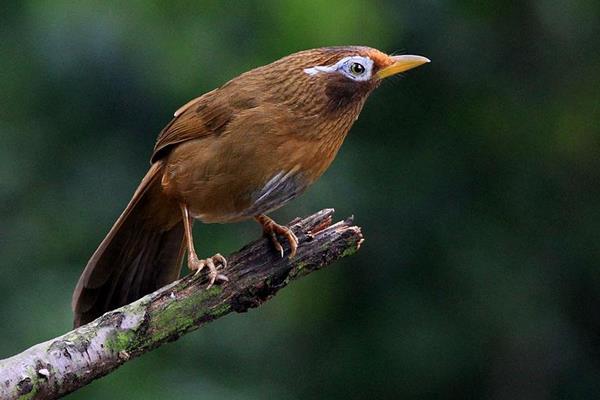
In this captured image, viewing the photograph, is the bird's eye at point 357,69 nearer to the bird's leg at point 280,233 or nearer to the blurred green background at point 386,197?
the bird's leg at point 280,233

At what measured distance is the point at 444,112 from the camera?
8539 millimetres

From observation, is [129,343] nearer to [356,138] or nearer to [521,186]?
[356,138]

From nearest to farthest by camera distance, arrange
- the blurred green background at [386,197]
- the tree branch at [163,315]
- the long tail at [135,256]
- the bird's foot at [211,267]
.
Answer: the tree branch at [163,315]
the bird's foot at [211,267]
the long tail at [135,256]
the blurred green background at [386,197]

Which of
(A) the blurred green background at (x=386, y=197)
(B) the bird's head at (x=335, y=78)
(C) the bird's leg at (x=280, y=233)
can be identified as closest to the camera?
(C) the bird's leg at (x=280, y=233)

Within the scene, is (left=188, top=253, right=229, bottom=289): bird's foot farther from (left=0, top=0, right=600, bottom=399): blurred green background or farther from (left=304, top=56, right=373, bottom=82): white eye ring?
(left=0, top=0, right=600, bottom=399): blurred green background

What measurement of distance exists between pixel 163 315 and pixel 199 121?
43.8 inches

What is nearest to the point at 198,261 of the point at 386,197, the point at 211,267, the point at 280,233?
the point at 211,267

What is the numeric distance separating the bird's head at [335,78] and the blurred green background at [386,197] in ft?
3.75

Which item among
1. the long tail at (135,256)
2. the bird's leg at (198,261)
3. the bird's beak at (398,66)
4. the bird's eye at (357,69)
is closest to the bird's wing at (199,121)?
the long tail at (135,256)

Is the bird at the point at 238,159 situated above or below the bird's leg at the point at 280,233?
above

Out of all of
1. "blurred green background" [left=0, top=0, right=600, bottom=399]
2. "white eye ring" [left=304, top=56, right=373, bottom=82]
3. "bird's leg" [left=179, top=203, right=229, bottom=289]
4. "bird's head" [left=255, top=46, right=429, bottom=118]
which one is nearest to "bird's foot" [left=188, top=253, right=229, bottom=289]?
"bird's leg" [left=179, top=203, right=229, bottom=289]

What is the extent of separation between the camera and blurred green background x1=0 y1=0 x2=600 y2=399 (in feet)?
24.2

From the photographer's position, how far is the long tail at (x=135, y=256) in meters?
6.34

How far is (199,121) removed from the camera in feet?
20.3
